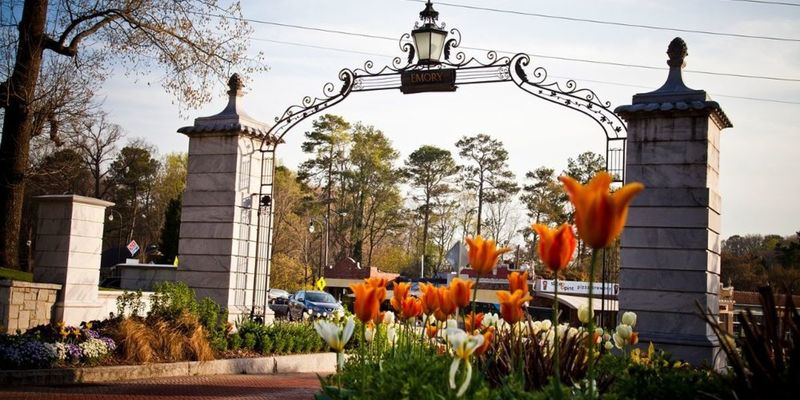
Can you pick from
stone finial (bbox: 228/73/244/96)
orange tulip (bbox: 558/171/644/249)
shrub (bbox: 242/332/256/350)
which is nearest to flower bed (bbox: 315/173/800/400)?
orange tulip (bbox: 558/171/644/249)

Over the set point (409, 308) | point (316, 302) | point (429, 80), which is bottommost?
point (316, 302)

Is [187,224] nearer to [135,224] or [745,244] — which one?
[135,224]

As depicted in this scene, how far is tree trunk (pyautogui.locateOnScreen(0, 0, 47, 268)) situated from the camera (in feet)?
53.8

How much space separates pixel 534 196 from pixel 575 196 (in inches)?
2115

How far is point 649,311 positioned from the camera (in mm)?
→ 11617

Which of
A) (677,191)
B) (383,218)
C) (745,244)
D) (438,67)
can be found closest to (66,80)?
(438,67)

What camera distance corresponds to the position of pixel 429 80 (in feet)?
46.6

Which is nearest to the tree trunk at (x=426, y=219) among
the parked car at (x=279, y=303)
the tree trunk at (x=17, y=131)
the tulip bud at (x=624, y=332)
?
the parked car at (x=279, y=303)

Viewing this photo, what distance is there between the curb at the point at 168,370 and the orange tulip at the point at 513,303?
4.52 metres

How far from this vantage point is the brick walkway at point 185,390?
31.8 feet

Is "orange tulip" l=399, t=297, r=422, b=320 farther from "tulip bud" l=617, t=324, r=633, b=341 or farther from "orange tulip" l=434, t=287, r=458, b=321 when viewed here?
"tulip bud" l=617, t=324, r=633, b=341

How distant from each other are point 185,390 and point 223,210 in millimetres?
5005

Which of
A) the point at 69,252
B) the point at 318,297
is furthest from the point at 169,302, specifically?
the point at 318,297

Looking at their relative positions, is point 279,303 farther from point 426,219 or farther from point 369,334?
point 369,334
